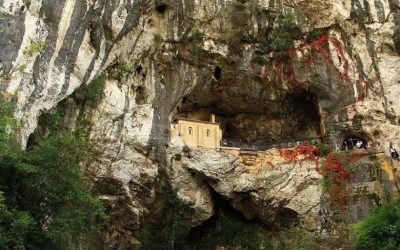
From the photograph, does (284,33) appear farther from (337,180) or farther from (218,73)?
(337,180)

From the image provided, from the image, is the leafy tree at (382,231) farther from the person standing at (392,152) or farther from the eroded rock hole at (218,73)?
the eroded rock hole at (218,73)

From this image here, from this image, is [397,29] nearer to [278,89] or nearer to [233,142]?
[278,89]

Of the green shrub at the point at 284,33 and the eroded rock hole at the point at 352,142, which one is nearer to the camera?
the eroded rock hole at the point at 352,142

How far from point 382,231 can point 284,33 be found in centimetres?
1699

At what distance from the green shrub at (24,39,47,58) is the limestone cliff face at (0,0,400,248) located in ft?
0.22

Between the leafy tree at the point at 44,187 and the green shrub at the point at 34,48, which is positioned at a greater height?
the green shrub at the point at 34,48

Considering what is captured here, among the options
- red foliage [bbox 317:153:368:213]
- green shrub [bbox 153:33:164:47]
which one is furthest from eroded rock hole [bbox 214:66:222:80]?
red foliage [bbox 317:153:368:213]

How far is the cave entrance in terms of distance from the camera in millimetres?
31086

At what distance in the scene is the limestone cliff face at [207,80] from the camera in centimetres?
2239

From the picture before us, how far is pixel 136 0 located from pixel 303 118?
13.1m

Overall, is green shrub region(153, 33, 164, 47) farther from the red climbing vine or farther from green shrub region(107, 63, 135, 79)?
the red climbing vine

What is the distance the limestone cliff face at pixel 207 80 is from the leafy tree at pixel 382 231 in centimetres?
913

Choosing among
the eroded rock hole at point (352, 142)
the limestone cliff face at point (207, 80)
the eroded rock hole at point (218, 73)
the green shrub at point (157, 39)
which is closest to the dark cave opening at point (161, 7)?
the limestone cliff face at point (207, 80)

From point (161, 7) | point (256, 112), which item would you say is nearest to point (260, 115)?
point (256, 112)
